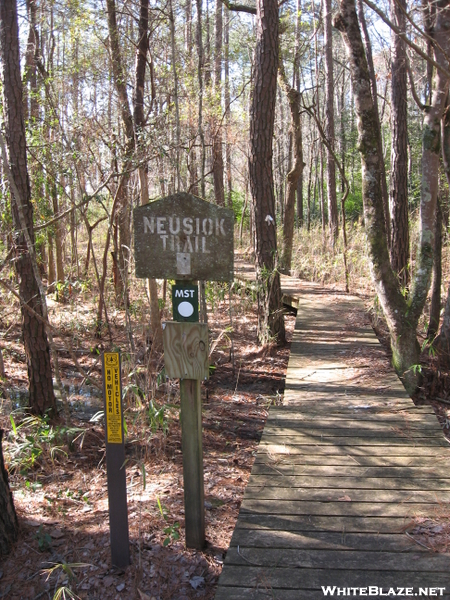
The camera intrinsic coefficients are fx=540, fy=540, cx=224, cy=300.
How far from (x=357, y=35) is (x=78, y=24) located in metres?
5.57

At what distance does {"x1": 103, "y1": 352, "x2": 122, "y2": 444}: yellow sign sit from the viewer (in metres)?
2.76

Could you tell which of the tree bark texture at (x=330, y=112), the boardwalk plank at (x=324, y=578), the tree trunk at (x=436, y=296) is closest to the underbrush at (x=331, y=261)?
the tree bark texture at (x=330, y=112)

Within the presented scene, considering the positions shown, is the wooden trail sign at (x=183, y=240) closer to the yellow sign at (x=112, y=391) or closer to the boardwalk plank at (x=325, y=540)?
the yellow sign at (x=112, y=391)

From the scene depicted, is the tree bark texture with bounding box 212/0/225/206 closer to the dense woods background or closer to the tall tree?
the dense woods background

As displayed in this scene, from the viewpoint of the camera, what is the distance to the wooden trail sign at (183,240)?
106 inches

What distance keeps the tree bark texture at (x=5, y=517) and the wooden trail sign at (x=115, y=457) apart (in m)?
0.67

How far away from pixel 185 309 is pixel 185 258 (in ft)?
0.86

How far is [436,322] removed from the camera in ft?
22.7

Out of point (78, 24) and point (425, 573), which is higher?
point (78, 24)

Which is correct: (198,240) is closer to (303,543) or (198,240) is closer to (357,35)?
Answer: (303,543)

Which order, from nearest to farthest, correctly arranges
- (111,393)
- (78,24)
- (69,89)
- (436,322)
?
1. (111,393)
2. (436,322)
3. (78,24)
4. (69,89)

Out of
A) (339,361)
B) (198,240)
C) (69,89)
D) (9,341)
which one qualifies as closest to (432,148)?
(339,361)

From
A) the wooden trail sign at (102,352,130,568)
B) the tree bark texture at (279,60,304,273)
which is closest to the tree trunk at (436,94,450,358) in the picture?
the wooden trail sign at (102,352,130,568)
